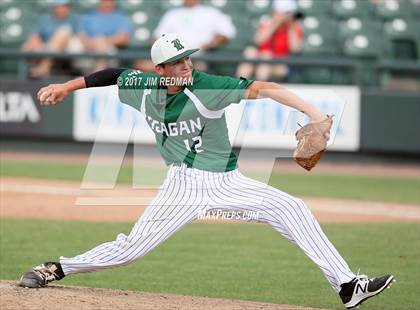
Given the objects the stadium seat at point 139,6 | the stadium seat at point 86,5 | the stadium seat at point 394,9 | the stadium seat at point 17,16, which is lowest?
the stadium seat at point 17,16

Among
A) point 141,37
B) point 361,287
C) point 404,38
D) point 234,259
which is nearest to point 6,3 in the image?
point 141,37

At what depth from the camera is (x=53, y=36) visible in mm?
15695

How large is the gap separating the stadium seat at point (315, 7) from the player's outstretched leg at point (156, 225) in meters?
10.5

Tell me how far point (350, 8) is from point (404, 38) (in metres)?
1.20

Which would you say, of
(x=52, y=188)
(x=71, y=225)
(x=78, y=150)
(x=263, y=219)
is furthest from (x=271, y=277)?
(x=78, y=150)

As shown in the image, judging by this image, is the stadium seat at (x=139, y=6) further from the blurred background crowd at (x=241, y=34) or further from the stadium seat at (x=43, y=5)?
the stadium seat at (x=43, y=5)

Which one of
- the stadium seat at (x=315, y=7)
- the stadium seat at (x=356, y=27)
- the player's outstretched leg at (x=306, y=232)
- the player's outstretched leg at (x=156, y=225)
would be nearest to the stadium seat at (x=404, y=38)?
the stadium seat at (x=356, y=27)

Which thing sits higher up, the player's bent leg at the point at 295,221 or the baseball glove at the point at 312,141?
the baseball glove at the point at 312,141

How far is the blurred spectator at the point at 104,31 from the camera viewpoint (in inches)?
611

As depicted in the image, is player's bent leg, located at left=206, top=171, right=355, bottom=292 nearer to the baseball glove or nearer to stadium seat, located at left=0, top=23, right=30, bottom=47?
the baseball glove

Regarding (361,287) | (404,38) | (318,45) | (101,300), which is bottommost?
(101,300)

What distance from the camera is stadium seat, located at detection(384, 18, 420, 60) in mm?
15711

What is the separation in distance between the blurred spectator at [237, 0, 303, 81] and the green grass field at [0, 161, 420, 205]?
1.73 meters

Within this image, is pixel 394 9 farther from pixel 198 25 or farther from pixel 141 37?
pixel 141 37
